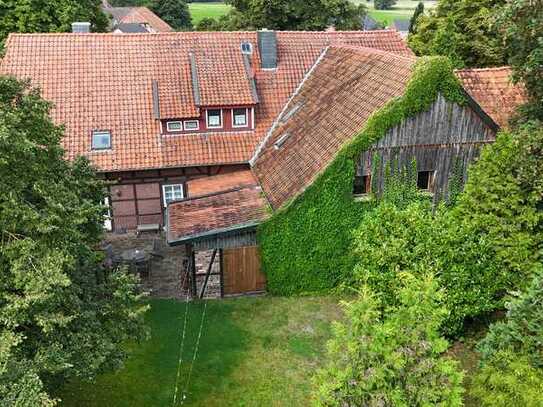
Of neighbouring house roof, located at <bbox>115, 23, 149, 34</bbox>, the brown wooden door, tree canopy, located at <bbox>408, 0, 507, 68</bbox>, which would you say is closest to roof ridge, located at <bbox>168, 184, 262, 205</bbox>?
the brown wooden door

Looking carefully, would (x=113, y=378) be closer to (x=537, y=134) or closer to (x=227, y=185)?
(x=227, y=185)

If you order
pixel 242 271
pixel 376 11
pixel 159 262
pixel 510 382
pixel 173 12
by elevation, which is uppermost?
pixel 376 11

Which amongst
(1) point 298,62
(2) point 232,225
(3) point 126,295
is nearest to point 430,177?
(2) point 232,225

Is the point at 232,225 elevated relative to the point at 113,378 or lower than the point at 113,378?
elevated

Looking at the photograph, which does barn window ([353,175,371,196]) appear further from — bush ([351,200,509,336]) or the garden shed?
bush ([351,200,509,336])

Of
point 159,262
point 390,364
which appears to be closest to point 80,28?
point 159,262

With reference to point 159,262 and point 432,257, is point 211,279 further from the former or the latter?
point 432,257
